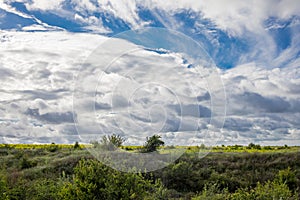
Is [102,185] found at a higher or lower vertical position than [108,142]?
lower

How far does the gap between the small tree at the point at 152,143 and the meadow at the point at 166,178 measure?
591 mm

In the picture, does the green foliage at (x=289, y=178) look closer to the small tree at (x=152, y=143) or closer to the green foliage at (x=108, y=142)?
the small tree at (x=152, y=143)

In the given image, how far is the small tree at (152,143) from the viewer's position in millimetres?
16125

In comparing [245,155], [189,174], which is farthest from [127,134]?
[245,155]

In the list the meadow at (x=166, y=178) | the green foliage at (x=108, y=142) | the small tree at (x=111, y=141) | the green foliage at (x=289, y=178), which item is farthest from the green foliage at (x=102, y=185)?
the green foliage at (x=289, y=178)

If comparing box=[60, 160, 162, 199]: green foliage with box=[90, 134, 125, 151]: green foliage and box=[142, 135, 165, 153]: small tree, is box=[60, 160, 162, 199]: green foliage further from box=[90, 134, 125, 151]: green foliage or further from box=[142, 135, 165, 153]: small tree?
box=[142, 135, 165, 153]: small tree

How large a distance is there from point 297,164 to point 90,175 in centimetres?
2982

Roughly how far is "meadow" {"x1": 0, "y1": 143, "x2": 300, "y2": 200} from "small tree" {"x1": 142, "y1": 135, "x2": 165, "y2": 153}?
23.3 inches

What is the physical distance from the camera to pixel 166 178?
3102cm

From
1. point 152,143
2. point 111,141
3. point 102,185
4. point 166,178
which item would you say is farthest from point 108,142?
point 166,178

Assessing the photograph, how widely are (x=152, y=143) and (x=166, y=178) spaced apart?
1420 centimetres

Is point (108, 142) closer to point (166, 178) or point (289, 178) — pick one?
point (166, 178)

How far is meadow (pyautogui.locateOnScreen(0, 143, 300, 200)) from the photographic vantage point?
14.5 m

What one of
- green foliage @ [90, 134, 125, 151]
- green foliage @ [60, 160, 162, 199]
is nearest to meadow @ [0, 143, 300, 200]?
green foliage @ [60, 160, 162, 199]
